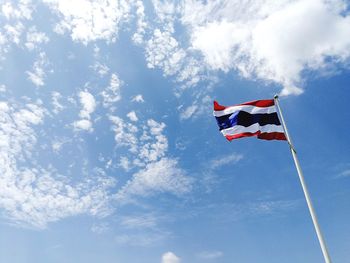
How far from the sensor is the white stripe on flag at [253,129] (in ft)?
63.8

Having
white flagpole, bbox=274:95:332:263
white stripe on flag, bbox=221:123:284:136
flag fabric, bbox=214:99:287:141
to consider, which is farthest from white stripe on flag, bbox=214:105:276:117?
white stripe on flag, bbox=221:123:284:136

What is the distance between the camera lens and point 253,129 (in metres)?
19.5

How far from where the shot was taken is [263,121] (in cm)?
1970

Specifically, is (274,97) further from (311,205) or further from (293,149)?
(311,205)

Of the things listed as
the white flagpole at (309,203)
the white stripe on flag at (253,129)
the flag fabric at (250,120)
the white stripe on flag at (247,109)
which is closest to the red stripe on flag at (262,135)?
the flag fabric at (250,120)

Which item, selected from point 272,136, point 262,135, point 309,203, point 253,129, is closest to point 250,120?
point 253,129

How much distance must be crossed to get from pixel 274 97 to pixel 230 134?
11.0ft

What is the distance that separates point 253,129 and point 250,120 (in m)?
0.61

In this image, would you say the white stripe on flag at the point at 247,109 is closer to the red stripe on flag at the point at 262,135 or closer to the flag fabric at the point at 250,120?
the flag fabric at the point at 250,120

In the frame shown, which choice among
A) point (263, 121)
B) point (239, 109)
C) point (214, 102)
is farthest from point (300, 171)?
point (214, 102)

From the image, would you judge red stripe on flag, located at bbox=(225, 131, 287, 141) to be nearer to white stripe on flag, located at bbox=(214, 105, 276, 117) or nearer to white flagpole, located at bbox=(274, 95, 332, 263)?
white flagpole, located at bbox=(274, 95, 332, 263)

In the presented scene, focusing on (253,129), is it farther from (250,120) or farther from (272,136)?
(272,136)

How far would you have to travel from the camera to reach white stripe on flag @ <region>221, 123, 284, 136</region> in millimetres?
19453

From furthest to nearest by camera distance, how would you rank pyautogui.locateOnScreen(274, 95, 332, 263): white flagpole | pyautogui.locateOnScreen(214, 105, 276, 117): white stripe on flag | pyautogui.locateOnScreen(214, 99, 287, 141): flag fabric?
pyautogui.locateOnScreen(214, 105, 276, 117): white stripe on flag
pyautogui.locateOnScreen(214, 99, 287, 141): flag fabric
pyautogui.locateOnScreen(274, 95, 332, 263): white flagpole
